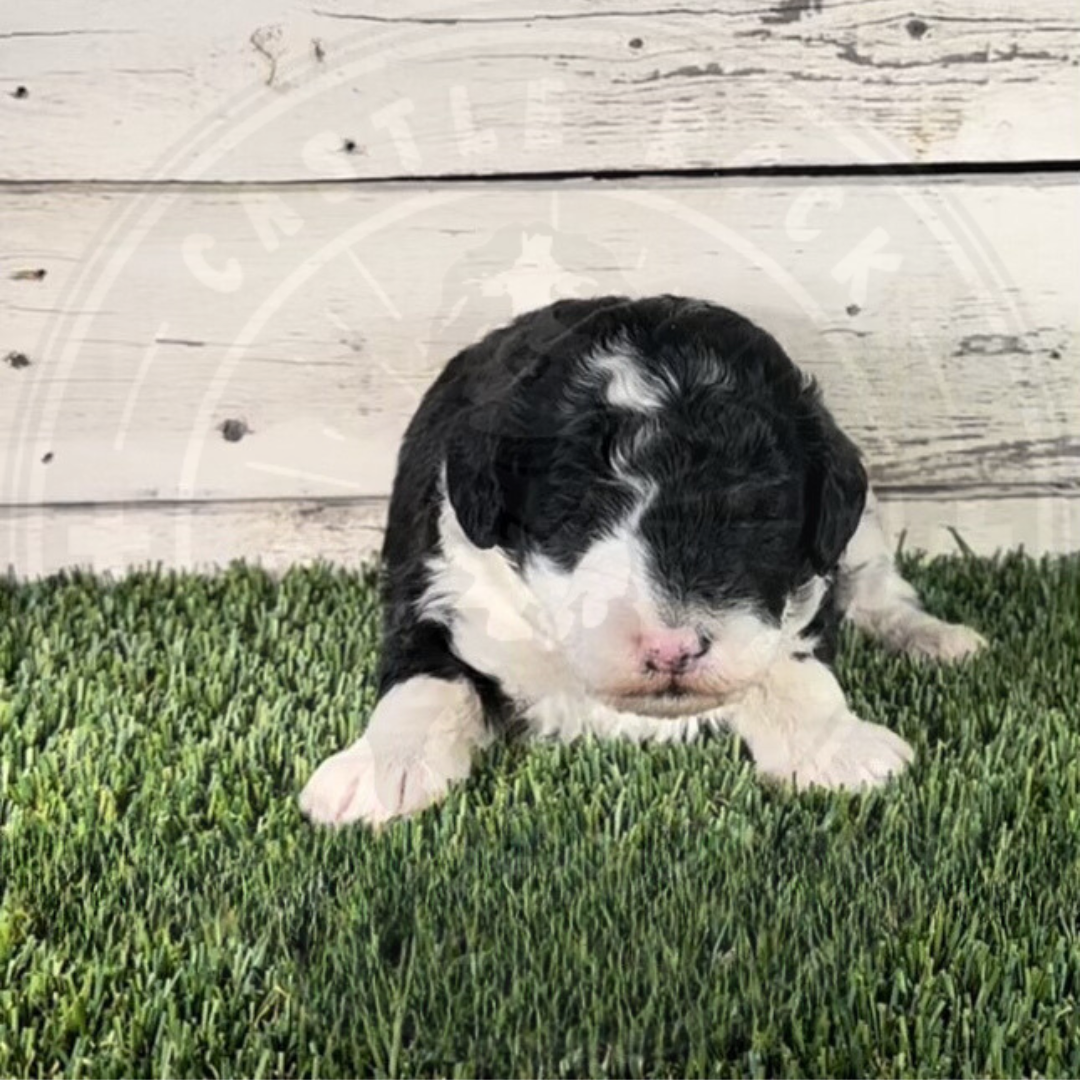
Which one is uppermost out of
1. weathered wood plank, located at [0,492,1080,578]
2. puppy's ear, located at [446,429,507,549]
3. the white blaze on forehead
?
the white blaze on forehead

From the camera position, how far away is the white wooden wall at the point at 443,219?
3.88m

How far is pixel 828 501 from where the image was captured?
288cm

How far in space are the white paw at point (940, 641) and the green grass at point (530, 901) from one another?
195 mm

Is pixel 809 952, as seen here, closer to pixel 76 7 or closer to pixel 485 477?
pixel 485 477

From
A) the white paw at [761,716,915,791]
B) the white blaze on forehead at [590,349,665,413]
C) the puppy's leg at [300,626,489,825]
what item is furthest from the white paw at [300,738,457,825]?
the white blaze on forehead at [590,349,665,413]

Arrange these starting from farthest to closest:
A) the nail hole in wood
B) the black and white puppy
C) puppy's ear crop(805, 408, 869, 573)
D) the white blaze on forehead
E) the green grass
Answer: the nail hole in wood < puppy's ear crop(805, 408, 869, 573) < the white blaze on forehead < the black and white puppy < the green grass

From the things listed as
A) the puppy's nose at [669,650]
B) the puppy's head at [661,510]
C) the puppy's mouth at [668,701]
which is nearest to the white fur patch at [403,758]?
the puppy's head at [661,510]

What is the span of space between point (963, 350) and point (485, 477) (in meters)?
1.84

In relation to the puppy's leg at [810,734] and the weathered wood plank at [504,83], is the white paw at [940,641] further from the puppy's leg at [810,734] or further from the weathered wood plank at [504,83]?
the weathered wood plank at [504,83]

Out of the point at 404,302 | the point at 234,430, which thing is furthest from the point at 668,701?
the point at 234,430

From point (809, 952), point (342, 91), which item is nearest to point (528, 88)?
point (342, 91)

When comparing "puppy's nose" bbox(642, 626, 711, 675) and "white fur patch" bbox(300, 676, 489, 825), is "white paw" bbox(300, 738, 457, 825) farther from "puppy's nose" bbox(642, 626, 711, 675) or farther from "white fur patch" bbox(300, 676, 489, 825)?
"puppy's nose" bbox(642, 626, 711, 675)

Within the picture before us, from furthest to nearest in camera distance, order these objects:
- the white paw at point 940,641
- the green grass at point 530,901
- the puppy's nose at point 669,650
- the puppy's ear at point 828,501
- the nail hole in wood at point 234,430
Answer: the nail hole in wood at point 234,430 < the white paw at point 940,641 < the puppy's ear at point 828,501 < the puppy's nose at point 669,650 < the green grass at point 530,901

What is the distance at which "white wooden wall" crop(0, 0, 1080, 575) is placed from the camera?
3877 millimetres
